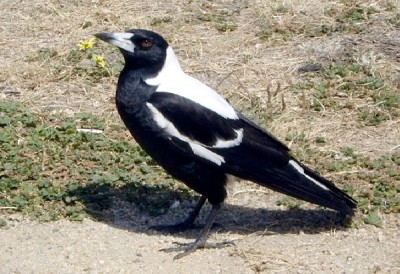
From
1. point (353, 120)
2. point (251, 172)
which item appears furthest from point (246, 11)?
point (251, 172)

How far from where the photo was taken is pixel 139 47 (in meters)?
4.88

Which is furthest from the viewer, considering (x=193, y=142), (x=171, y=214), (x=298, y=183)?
(x=171, y=214)

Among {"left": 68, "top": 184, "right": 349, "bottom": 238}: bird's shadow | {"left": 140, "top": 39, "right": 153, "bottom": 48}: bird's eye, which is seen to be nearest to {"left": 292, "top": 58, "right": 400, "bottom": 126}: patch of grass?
{"left": 68, "top": 184, "right": 349, "bottom": 238}: bird's shadow

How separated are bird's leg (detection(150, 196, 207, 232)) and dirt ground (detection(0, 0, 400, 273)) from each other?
0.04m

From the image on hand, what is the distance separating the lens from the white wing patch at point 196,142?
4727mm

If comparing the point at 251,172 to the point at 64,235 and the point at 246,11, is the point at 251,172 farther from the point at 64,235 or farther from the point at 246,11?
the point at 246,11

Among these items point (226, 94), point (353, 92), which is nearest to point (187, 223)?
point (226, 94)

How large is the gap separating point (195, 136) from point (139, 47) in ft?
1.79

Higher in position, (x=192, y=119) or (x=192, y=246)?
(x=192, y=119)

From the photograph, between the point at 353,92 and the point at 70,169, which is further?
the point at 353,92

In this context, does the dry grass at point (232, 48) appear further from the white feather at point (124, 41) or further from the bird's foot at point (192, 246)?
the white feather at point (124, 41)

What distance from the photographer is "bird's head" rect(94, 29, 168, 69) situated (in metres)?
4.84

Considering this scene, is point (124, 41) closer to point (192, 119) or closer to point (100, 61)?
point (192, 119)

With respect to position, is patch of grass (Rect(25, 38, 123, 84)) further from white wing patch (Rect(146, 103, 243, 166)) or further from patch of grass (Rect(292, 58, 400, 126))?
white wing patch (Rect(146, 103, 243, 166))
